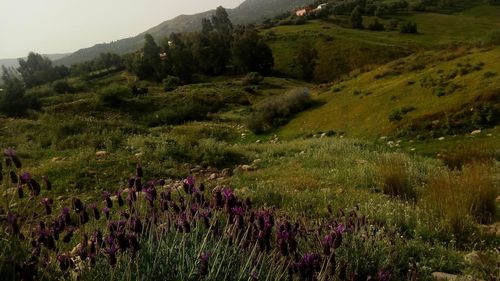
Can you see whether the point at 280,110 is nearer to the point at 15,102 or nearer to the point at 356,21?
the point at 15,102

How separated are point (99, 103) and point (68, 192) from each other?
3654 cm

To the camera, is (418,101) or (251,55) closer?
(418,101)

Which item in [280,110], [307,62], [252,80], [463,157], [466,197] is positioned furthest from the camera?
[307,62]

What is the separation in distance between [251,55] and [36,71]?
6601 centimetres

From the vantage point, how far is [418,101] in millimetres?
21844

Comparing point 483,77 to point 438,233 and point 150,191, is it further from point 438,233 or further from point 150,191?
point 150,191

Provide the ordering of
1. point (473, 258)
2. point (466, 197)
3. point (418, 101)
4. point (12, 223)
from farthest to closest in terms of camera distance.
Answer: point (418, 101) < point (466, 197) < point (473, 258) < point (12, 223)

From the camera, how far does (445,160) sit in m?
13.0

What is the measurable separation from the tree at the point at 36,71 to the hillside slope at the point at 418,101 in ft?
320

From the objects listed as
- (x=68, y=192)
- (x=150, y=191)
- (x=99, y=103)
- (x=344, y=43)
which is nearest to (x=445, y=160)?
(x=68, y=192)

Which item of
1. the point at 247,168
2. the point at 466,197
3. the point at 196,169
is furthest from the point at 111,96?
the point at 466,197

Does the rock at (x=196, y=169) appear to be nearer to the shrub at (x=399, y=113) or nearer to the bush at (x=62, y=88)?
the shrub at (x=399, y=113)

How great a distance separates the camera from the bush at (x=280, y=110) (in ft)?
100

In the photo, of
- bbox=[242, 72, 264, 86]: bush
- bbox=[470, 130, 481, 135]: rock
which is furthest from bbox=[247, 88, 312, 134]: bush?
bbox=[242, 72, 264, 86]: bush
